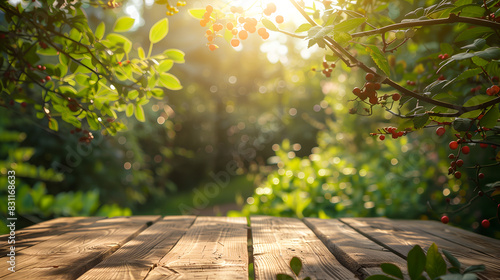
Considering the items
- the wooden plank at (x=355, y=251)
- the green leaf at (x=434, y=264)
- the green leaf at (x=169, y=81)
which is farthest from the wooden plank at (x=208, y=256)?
the green leaf at (x=169, y=81)

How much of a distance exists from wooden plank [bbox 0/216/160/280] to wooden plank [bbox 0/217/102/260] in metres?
0.06

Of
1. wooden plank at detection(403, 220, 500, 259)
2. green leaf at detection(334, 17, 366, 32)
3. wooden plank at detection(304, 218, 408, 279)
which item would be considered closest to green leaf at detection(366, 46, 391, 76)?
green leaf at detection(334, 17, 366, 32)

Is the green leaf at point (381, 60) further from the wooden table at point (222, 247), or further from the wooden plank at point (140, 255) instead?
the wooden plank at point (140, 255)

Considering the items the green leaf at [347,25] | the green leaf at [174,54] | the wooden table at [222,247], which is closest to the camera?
the green leaf at [347,25]

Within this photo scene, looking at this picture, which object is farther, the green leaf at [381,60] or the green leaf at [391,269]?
the green leaf at [381,60]

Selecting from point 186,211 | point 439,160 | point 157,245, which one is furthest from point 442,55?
point 186,211

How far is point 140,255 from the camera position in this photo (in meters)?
1.18

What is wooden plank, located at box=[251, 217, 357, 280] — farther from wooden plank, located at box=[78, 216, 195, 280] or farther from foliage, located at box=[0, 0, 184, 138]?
foliage, located at box=[0, 0, 184, 138]

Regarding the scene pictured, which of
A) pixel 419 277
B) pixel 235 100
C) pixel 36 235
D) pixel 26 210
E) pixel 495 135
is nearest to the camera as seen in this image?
pixel 419 277

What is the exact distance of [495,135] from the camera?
122cm

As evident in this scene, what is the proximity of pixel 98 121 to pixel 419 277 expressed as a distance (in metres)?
1.42

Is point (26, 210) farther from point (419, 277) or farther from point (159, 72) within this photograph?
point (419, 277)

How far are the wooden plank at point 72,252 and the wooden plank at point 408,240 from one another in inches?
42.8

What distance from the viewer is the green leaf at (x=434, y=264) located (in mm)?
796
